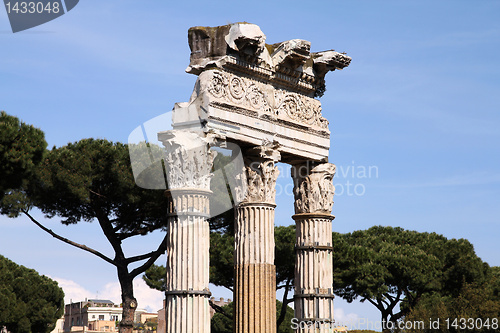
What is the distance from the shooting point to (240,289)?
699 inches

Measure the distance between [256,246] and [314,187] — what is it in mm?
2784

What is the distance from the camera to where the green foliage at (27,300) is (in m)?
39.1

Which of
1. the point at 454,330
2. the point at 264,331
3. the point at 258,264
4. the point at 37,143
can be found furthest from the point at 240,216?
the point at 454,330

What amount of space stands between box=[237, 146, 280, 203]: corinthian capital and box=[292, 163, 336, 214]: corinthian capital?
6.04ft

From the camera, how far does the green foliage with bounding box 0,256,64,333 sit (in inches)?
1539

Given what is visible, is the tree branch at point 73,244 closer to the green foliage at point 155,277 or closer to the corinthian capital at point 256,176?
the green foliage at point 155,277

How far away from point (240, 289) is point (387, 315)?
92.1ft

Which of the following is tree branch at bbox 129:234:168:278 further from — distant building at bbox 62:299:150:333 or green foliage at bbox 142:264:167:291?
distant building at bbox 62:299:150:333

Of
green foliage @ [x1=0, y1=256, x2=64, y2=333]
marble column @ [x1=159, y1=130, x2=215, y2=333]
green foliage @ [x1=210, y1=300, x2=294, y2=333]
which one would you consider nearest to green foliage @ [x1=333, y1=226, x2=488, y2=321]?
green foliage @ [x1=210, y1=300, x2=294, y2=333]

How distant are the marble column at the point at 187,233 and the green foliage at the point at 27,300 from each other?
2397 centimetres

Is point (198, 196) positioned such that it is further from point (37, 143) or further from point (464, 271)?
point (464, 271)

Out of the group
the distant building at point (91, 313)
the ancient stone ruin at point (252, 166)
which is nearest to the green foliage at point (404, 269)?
the ancient stone ruin at point (252, 166)

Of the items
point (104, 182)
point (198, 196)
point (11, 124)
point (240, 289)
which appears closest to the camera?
point (198, 196)

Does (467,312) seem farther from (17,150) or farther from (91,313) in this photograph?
(91,313)
